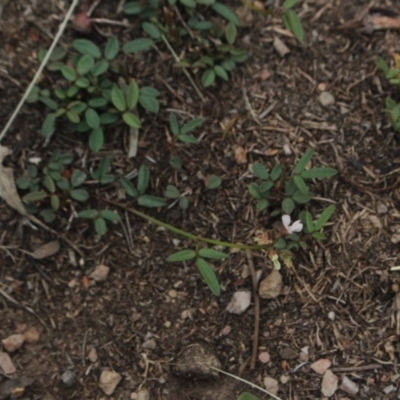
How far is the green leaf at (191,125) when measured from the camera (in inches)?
96.4

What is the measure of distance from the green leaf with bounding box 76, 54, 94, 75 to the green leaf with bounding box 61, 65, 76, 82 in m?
0.02

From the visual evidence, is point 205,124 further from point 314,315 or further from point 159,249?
point 314,315

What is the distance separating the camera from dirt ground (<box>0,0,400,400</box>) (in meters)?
2.31

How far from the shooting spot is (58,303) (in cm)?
244

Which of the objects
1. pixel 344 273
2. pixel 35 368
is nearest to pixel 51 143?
pixel 35 368

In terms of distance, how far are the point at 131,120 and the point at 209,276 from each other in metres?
0.64

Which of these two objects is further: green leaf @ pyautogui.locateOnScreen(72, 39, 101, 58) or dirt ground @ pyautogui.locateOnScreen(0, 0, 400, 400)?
green leaf @ pyautogui.locateOnScreen(72, 39, 101, 58)

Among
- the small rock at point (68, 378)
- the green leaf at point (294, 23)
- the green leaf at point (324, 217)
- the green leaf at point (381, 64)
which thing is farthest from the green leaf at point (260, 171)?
the small rock at point (68, 378)

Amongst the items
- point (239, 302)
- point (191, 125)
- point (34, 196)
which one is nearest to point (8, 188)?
point (34, 196)

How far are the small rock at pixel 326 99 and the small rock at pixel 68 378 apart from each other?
131cm

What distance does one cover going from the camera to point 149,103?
2.46 metres

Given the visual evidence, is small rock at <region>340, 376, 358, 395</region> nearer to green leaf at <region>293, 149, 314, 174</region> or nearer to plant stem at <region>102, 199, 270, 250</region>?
plant stem at <region>102, 199, 270, 250</region>

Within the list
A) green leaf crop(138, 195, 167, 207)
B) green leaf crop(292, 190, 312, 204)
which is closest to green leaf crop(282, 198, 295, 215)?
green leaf crop(292, 190, 312, 204)

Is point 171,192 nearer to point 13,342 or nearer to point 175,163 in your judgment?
point 175,163
